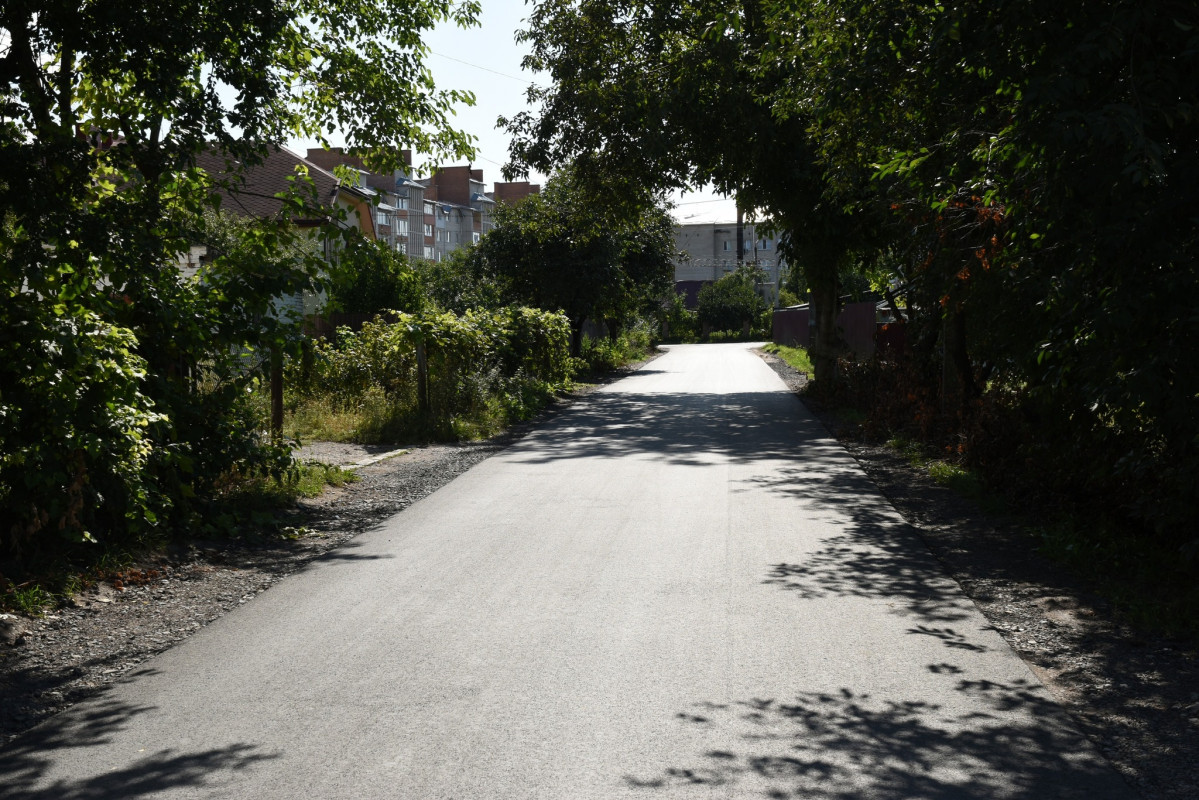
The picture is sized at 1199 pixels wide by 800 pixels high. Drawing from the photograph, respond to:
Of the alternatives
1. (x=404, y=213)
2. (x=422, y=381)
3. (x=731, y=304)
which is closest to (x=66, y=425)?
(x=422, y=381)

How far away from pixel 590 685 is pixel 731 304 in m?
85.5

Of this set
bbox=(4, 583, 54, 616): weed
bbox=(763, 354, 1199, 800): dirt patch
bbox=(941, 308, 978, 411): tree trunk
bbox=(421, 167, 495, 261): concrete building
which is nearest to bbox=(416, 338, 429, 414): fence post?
bbox=(941, 308, 978, 411): tree trunk

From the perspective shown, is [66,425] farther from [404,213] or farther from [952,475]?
[404,213]

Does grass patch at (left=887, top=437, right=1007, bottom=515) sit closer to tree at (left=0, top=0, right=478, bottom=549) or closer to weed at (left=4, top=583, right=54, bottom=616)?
tree at (left=0, top=0, right=478, bottom=549)

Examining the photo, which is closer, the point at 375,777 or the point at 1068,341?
the point at 375,777

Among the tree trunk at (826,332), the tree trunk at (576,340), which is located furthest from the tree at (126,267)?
the tree trunk at (576,340)

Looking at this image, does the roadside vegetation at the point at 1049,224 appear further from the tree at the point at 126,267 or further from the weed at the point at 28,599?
the weed at the point at 28,599

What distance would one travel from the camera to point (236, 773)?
4.38 meters

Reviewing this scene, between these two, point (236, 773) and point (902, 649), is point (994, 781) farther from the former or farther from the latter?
point (236, 773)

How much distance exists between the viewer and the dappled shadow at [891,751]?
4.23m

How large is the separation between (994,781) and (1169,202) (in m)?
3.59

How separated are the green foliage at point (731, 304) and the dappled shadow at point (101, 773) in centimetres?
8512

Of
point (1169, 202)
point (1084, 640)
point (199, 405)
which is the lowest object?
point (1084, 640)

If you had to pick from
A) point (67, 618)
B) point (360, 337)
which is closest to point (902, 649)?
point (67, 618)
